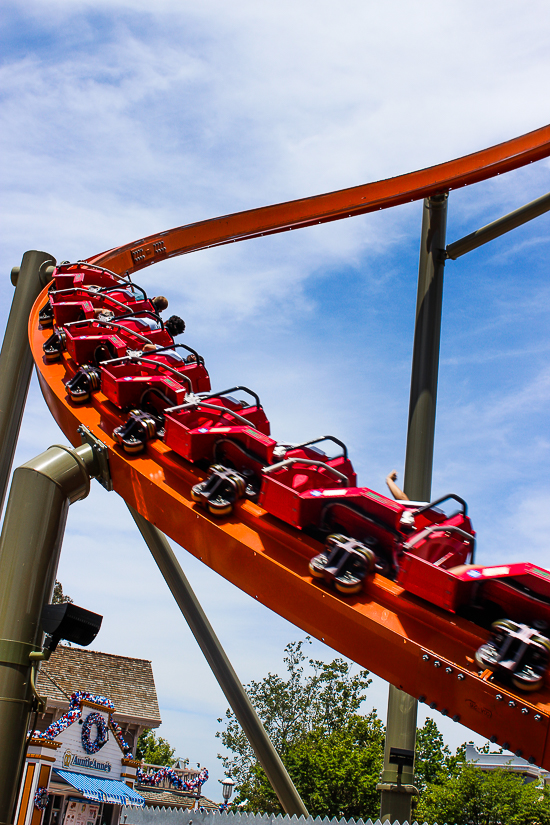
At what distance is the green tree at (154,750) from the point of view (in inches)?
1612

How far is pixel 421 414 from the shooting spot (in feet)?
16.9

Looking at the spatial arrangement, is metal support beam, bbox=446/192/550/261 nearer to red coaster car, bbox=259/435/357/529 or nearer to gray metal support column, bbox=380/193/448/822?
gray metal support column, bbox=380/193/448/822

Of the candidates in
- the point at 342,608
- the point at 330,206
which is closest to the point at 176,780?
the point at 330,206

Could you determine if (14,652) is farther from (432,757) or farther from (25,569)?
(432,757)

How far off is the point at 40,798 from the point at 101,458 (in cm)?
1087

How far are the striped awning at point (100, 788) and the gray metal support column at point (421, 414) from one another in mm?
10207

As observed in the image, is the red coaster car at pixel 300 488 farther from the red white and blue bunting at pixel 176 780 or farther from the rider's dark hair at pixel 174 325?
the red white and blue bunting at pixel 176 780

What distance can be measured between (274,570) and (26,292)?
15.0 ft

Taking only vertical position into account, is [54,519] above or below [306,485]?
below

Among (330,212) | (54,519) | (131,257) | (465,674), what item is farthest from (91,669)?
(465,674)

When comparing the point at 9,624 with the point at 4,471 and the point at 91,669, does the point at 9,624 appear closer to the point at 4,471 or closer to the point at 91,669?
the point at 4,471

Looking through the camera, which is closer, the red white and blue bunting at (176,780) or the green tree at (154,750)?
the red white and blue bunting at (176,780)

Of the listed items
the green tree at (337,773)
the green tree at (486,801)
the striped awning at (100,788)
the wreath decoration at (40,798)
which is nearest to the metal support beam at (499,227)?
Answer: the striped awning at (100,788)

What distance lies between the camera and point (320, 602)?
3135mm
